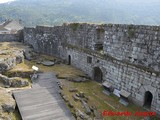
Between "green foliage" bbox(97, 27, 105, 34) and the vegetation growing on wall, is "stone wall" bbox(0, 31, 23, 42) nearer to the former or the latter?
"green foliage" bbox(97, 27, 105, 34)

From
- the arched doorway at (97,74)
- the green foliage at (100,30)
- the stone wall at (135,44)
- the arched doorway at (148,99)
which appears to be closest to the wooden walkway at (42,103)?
the arched doorway at (97,74)

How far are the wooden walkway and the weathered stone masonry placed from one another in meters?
4.53

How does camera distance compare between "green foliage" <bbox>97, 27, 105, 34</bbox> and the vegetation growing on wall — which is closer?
the vegetation growing on wall

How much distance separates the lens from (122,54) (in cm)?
1471

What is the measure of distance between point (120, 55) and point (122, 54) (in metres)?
0.24

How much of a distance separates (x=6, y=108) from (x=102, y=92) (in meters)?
7.31

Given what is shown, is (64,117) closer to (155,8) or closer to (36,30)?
(36,30)

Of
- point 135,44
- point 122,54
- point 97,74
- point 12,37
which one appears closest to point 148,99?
point 122,54

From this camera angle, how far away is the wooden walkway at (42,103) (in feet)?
38.0

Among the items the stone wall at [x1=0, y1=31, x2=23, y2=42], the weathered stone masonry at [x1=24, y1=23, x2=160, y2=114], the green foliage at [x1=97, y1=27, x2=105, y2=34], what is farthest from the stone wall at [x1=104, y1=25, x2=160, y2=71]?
the stone wall at [x1=0, y1=31, x2=23, y2=42]

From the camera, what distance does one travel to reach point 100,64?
17297mm

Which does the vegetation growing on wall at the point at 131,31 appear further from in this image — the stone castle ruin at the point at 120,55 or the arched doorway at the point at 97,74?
the arched doorway at the point at 97,74

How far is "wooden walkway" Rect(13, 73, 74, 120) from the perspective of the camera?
1159 centimetres

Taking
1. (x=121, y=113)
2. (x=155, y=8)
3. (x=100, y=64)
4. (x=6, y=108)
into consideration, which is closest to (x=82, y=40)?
(x=100, y=64)
